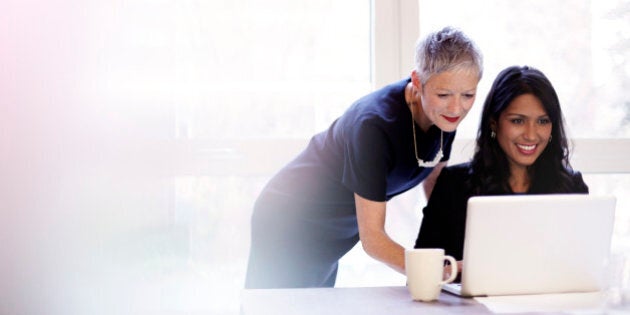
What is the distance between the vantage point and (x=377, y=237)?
2004 mm

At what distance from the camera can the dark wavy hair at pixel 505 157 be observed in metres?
2.31

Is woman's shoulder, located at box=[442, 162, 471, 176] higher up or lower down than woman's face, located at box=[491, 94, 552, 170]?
lower down

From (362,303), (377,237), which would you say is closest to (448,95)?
(377,237)

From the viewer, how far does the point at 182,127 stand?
126 inches

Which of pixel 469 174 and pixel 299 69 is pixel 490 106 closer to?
pixel 469 174

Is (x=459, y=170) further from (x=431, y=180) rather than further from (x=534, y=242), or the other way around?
(x=534, y=242)

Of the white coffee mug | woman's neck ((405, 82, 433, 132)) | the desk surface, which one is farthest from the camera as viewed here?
woman's neck ((405, 82, 433, 132))

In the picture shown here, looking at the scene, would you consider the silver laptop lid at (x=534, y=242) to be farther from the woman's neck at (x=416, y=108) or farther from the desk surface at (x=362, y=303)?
the woman's neck at (x=416, y=108)

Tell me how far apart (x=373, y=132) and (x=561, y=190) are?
0.61m

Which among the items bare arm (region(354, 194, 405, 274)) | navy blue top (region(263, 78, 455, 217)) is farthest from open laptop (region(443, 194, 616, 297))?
navy blue top (region(263, 78, 455, 217))

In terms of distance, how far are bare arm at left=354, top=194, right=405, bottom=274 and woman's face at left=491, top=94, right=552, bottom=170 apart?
49cm

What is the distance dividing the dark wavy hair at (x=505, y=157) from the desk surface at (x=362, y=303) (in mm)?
676

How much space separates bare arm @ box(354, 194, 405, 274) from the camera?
198 centimetres

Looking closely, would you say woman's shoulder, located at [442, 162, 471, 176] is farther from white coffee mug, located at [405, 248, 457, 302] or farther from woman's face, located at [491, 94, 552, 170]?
white coffee mug, located at [405, 248, 457, 302]
